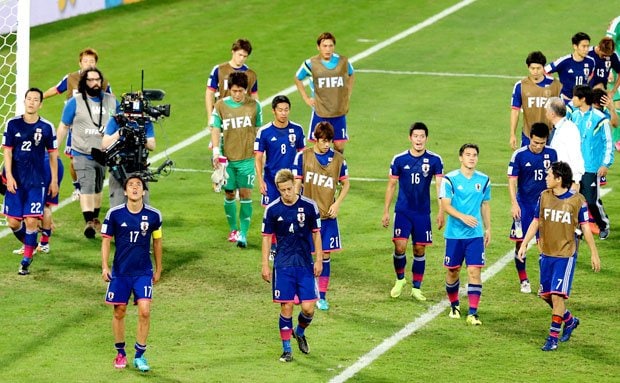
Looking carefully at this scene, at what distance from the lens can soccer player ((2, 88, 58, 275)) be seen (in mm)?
19688

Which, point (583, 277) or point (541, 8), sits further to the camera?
point (541, 8)

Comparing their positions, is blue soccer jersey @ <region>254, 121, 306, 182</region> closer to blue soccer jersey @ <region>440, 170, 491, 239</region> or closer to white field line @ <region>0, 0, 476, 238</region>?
blue soccer jersey @ <region>440, 170, 491, 239</region>

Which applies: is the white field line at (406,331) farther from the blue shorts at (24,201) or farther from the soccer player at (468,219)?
the blue shorts at (24,201)

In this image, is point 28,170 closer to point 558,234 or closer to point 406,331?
point 406,331

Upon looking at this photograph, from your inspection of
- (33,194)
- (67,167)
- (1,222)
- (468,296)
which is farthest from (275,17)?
(468,296)

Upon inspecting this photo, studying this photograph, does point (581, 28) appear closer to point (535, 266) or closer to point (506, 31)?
point (506, 31)

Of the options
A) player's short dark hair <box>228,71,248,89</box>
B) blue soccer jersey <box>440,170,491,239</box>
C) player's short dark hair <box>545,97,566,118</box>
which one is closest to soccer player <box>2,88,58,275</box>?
player's short dark hair <box>228,71,248,89</box>

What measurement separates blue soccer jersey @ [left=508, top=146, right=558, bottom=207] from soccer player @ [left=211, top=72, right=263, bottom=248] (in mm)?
4073

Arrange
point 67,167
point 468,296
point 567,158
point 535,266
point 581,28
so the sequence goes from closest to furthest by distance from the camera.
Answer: point 468,296
point 567,158
point 535,266
point 67,167
point 581,28

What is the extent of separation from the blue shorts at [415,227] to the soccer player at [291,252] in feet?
7.87

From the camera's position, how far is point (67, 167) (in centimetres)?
2584

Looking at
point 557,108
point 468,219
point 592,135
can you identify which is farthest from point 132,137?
point 592,135

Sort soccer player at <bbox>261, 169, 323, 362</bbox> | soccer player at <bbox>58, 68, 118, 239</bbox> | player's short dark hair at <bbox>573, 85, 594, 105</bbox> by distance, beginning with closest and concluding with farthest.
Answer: soccer player at <bbox>261, 169, 323, 362</bbox>
player's short dark hair at <bbox>573, 85, 594, 105</bbox>
soccer player at <bbox>58, 68, 118, 239</bbox>

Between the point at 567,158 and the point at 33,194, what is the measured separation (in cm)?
681
